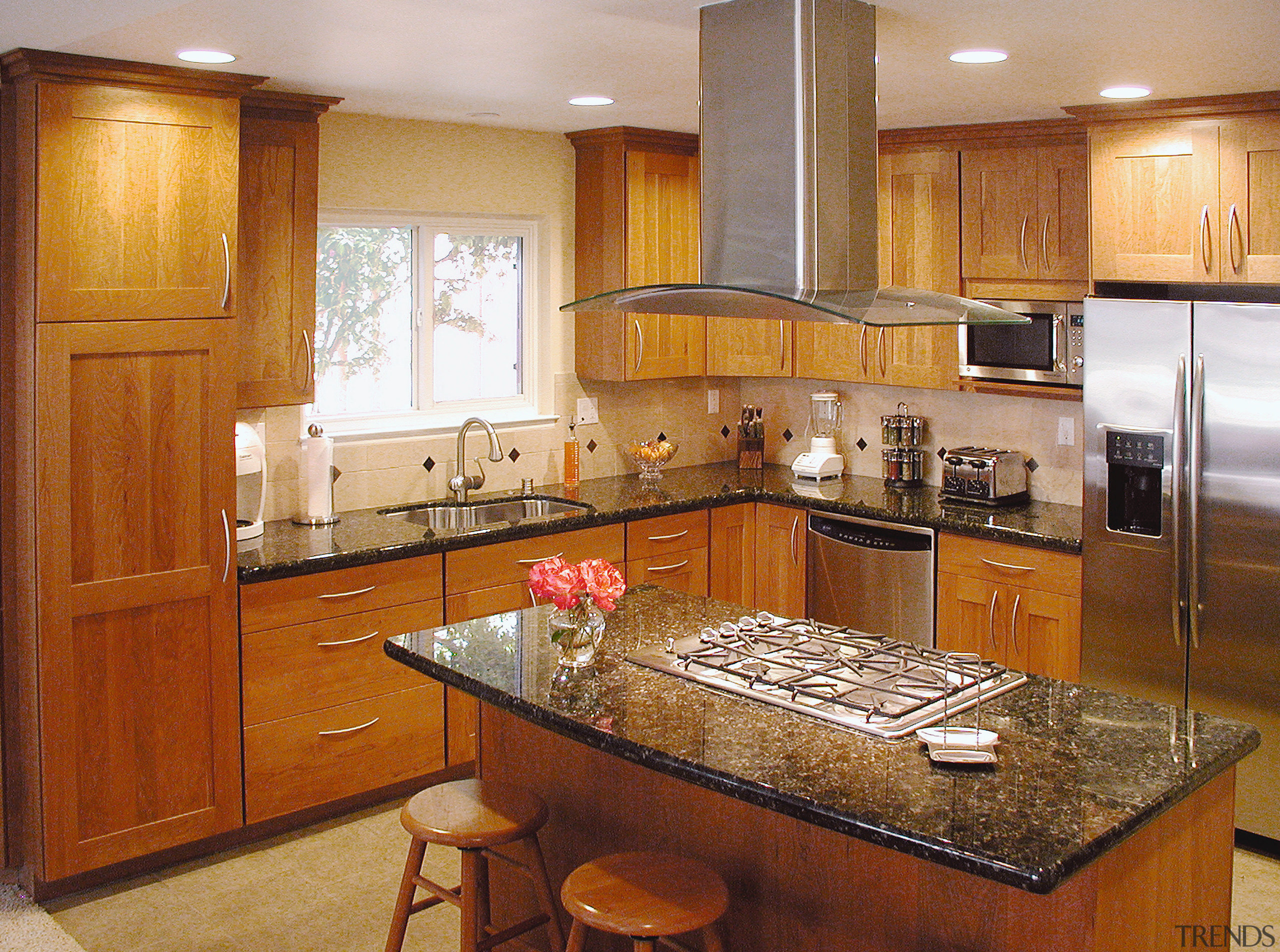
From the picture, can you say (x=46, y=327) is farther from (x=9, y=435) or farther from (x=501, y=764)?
(x=501, y=764)

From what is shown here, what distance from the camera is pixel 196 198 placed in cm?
367

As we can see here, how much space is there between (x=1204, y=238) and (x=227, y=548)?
3225 millimetres

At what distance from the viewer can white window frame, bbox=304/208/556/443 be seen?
4.74m

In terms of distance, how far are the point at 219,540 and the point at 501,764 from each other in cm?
118

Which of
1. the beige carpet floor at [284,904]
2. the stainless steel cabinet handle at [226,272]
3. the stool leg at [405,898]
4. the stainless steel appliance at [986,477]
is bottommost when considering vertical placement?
the beige carpet floor at [284,904]

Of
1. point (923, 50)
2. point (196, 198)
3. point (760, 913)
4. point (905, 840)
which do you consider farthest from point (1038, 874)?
point (196, 198)

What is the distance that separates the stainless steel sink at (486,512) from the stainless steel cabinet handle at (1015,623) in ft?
5.22

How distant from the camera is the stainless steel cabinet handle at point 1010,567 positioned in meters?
4.39

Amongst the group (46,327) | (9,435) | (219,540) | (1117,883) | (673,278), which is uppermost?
(673,278)

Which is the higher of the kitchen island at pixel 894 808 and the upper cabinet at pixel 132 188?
the upper cabinet at pixel 132 188

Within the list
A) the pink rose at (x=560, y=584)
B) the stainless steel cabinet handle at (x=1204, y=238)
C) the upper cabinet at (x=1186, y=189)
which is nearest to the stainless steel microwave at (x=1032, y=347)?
→ the upper cabinet at (x=1186, y=189)

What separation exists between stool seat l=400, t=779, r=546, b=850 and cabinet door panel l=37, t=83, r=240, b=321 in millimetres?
1660

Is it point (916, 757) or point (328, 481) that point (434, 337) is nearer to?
point (328, 481)

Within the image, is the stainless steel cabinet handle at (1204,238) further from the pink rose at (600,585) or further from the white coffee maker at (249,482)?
the white coffee maker at (249,482)
